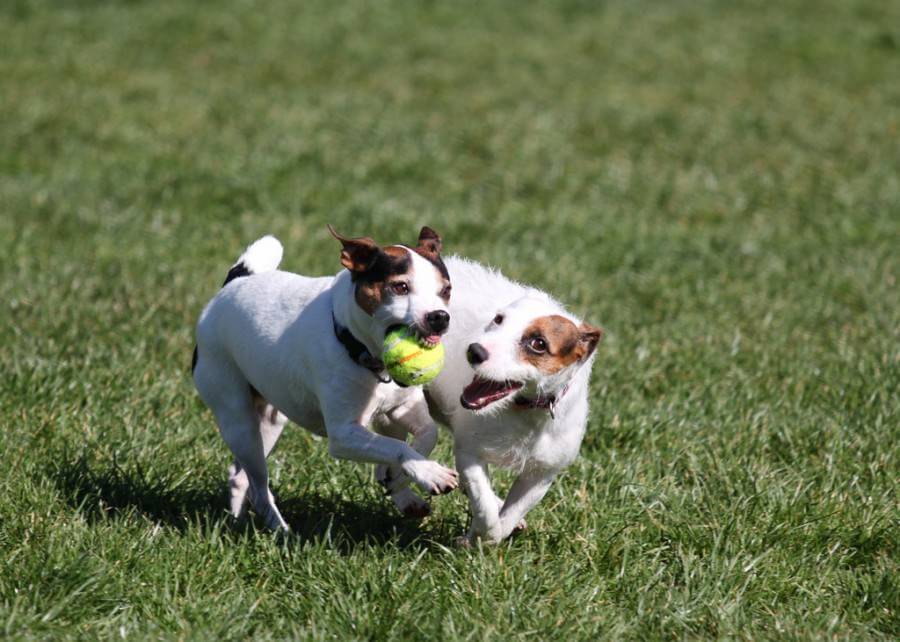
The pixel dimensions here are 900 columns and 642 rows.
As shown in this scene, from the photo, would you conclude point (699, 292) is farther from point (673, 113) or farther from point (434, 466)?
point (673, 113)

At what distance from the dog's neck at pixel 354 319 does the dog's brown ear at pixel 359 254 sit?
0.12 meters

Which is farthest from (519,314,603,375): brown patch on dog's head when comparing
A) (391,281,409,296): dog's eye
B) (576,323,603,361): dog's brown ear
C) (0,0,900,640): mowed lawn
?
(0,0,900,640): mowed lawn

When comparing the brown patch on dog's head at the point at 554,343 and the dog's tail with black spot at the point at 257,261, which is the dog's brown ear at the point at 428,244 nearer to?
the brown patch on dog's head at the point at 554,343

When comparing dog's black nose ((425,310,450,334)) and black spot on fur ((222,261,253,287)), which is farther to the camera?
black spot on fur ((222,261,253,287))

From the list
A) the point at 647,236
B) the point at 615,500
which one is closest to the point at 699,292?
the point at 647,236

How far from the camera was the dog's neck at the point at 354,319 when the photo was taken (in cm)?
426

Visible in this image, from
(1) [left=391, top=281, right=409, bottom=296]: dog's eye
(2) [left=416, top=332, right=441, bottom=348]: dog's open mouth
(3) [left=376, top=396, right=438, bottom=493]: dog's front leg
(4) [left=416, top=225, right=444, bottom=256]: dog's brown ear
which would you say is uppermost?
(4) [left=416, top=225, right=444, bottom=256]: dog's brown ear

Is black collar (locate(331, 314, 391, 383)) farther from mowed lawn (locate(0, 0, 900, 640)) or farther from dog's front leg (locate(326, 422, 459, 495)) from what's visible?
mowed lawn (locate(0, 0, 900, 640))

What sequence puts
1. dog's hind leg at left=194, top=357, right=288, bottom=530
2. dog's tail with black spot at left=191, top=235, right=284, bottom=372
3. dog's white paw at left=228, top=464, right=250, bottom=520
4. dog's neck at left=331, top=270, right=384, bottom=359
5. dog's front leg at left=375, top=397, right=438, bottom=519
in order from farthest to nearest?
dog's tail with black spot at left=191, top=235, right=284, bottom=372 → dog's white paw at left=228, top=464, right=250, bottom=520 → dog's hind leg at left=194, top=357, right=288, bottom=530 → dog's front leg at left=375, top=397, right=438, bottom=519 → dog's neck at left=331, top=270, right=384, bottom=359

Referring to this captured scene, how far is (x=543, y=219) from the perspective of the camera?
9.93 m

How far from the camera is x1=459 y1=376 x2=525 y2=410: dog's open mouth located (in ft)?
13.7

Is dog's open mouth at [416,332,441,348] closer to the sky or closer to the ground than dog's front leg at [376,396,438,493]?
closer to the sky

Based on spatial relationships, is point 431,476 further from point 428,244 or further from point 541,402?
point 428,244

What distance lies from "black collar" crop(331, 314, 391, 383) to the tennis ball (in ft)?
0.79
